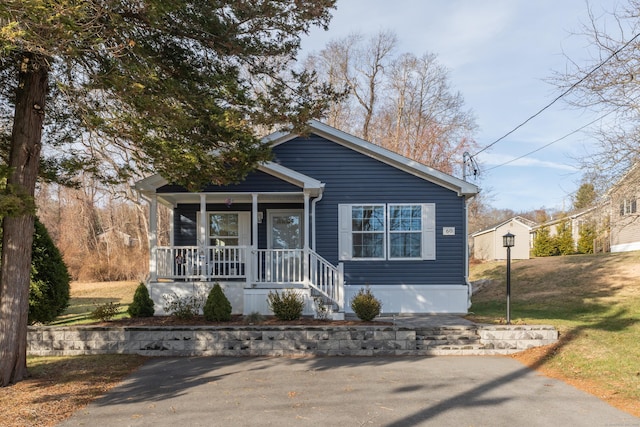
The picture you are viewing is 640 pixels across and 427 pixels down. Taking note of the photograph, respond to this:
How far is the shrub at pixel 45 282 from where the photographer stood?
9438mm

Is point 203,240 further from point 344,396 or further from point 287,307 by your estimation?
point 344,396

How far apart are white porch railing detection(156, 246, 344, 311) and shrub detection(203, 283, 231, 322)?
1060 millimetres

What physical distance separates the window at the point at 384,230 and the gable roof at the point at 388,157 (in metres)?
0.72

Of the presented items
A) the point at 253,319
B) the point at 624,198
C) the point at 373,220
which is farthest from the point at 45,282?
the point at 624,198

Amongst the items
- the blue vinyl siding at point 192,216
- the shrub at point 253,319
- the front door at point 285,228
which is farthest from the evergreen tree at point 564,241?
the shrub at point 253,319

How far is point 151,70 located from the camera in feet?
19.9

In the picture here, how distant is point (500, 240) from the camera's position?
108ft

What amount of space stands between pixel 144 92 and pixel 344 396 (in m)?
4.61

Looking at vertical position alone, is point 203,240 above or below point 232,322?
above

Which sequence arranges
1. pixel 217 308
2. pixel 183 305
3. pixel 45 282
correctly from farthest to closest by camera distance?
pixel 183 305 → pixel 45 282 → pixel 217 308

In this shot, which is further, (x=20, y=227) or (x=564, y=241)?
(x=564, y=241)

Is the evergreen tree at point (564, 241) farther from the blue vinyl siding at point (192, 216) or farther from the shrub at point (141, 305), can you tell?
the shrub at point (141, 305)

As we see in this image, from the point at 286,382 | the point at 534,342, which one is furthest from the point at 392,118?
the point at 286,382

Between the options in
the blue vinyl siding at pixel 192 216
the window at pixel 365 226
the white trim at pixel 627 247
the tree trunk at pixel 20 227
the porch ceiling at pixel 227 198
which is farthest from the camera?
the white trim at pixel 627 247
